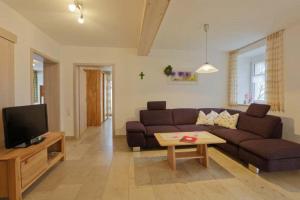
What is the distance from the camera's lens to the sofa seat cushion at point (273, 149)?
8.53 feet

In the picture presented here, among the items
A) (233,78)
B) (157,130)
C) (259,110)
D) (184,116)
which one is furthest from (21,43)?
(233,78)

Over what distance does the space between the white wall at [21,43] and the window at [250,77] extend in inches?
190

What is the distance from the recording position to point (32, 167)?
2.37 metres

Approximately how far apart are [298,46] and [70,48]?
4.99 meters

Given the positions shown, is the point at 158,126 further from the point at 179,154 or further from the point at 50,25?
the point at 50,25

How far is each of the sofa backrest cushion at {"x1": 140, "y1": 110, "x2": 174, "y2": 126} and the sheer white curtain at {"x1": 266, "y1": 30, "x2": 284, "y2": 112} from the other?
7.40 ft

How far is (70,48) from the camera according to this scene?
484cm

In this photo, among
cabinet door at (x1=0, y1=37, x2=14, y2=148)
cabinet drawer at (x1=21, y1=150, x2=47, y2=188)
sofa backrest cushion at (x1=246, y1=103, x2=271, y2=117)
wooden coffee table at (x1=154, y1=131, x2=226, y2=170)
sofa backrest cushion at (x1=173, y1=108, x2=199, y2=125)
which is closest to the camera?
cabinet drawer at (x1=21, y1=150, x2=47, y2=188)

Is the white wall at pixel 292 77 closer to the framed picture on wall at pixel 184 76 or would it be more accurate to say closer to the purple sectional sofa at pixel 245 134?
the purple sectional sofa at pixel 245 134

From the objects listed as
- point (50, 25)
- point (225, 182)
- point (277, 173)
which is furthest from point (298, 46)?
point (50, 25)

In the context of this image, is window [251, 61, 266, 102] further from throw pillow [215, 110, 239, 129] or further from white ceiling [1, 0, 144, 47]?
white ceiling [1, 0, 144, 47]

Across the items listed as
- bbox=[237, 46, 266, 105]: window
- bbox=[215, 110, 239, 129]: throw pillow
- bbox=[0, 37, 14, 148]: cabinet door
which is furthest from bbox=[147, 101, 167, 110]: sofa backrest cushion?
bbox=[0, 37, 14, 148]: cabinet door

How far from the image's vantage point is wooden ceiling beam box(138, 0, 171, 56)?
2207mm

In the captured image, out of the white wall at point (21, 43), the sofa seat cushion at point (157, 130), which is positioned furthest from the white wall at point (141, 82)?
the white wall at point (21, 43)
